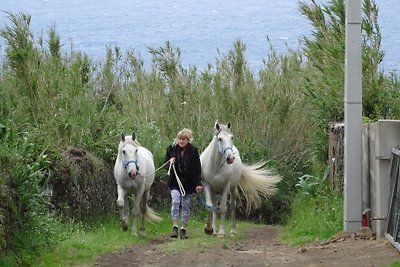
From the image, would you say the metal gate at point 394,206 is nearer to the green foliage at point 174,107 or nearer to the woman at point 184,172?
the green foliage at point 174,107

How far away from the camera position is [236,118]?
25406mm

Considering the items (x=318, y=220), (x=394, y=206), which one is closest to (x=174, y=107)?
(x=318, y=220)

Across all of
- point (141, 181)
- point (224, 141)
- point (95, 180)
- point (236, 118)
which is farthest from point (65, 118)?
point (236, 118)

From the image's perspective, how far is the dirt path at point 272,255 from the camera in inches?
498

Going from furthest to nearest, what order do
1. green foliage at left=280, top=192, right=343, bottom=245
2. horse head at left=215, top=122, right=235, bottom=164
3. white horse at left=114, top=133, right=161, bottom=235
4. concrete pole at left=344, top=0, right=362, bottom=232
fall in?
white horse at left=114, top=133, right=161, bottom=235, horse head at left=215, top=122, right=235, bottom=164, green foliage at left=280, top=192, right=343, bottom=245, concrete pole at left=344, top=0, right=362, bottom=232

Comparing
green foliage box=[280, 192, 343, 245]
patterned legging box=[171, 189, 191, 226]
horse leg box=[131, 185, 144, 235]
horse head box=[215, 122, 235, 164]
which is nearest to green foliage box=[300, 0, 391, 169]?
green foliage box=[280, 192, 343, 245]

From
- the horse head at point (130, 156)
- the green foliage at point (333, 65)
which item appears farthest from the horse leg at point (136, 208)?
the green foliage at point (333, 65)

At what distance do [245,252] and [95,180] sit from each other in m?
5.68

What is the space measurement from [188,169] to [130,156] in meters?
1.04

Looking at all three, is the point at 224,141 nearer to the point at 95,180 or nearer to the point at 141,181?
the point at 141,181

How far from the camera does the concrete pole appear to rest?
14602mm

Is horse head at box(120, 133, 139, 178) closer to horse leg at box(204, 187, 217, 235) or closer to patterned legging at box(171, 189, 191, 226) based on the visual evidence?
patterned legging at box(171, 189, 191, 226)

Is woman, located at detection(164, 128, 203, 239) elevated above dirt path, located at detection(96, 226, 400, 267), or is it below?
above

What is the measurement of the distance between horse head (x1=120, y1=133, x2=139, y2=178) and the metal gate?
17.1ft
